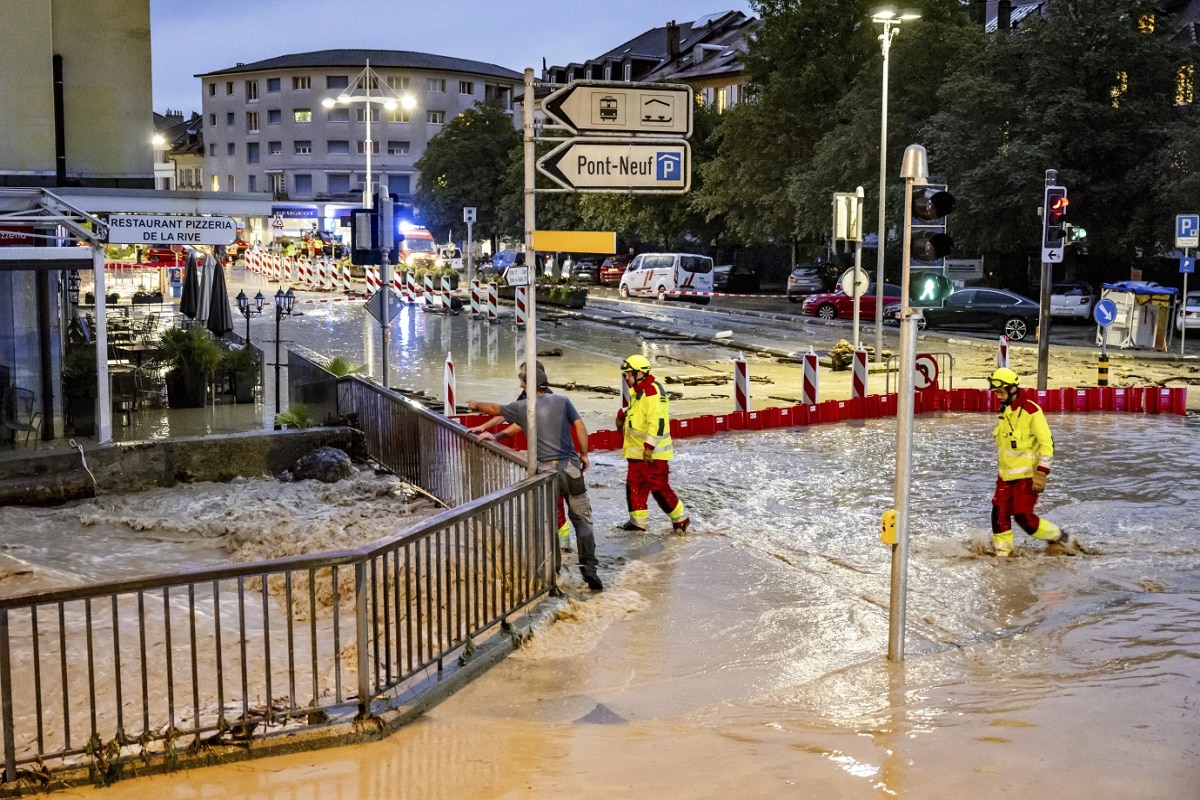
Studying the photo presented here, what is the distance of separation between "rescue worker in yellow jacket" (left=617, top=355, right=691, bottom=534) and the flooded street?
27 centimetres

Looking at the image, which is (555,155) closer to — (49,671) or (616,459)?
(49,671)

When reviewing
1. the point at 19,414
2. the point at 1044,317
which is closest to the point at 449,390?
the point at 19,414

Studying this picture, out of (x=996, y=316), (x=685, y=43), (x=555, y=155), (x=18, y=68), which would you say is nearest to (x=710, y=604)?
(x=555, y=155)

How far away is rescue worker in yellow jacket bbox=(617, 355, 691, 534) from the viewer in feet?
37.1

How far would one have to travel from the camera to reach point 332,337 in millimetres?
30969

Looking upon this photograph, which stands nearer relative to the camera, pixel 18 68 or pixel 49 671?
pixel 49 671

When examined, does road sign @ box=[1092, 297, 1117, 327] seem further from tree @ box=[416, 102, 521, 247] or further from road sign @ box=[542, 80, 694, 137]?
tree @ box=[416, 102, 521, 247]

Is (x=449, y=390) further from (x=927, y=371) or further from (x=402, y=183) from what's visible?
(x=402, y=183)

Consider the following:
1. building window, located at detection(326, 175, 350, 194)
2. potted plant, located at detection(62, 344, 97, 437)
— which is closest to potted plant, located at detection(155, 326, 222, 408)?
potted plant, located at detection(62, 344, 97, 437)

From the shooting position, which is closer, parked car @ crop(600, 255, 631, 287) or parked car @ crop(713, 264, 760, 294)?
parked car @ crop(713, 264, 760, 294)

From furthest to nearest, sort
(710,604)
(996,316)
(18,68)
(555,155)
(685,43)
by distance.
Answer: (685,43) → (996,316) → (18,68) → (710,604) → (555,155)

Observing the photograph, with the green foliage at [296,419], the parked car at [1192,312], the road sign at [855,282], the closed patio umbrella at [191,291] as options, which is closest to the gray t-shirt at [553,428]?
the green foliage at [296,419]

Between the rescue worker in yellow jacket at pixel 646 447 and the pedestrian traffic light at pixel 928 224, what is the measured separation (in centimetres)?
340

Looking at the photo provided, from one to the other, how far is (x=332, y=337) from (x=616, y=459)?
56.8ft
